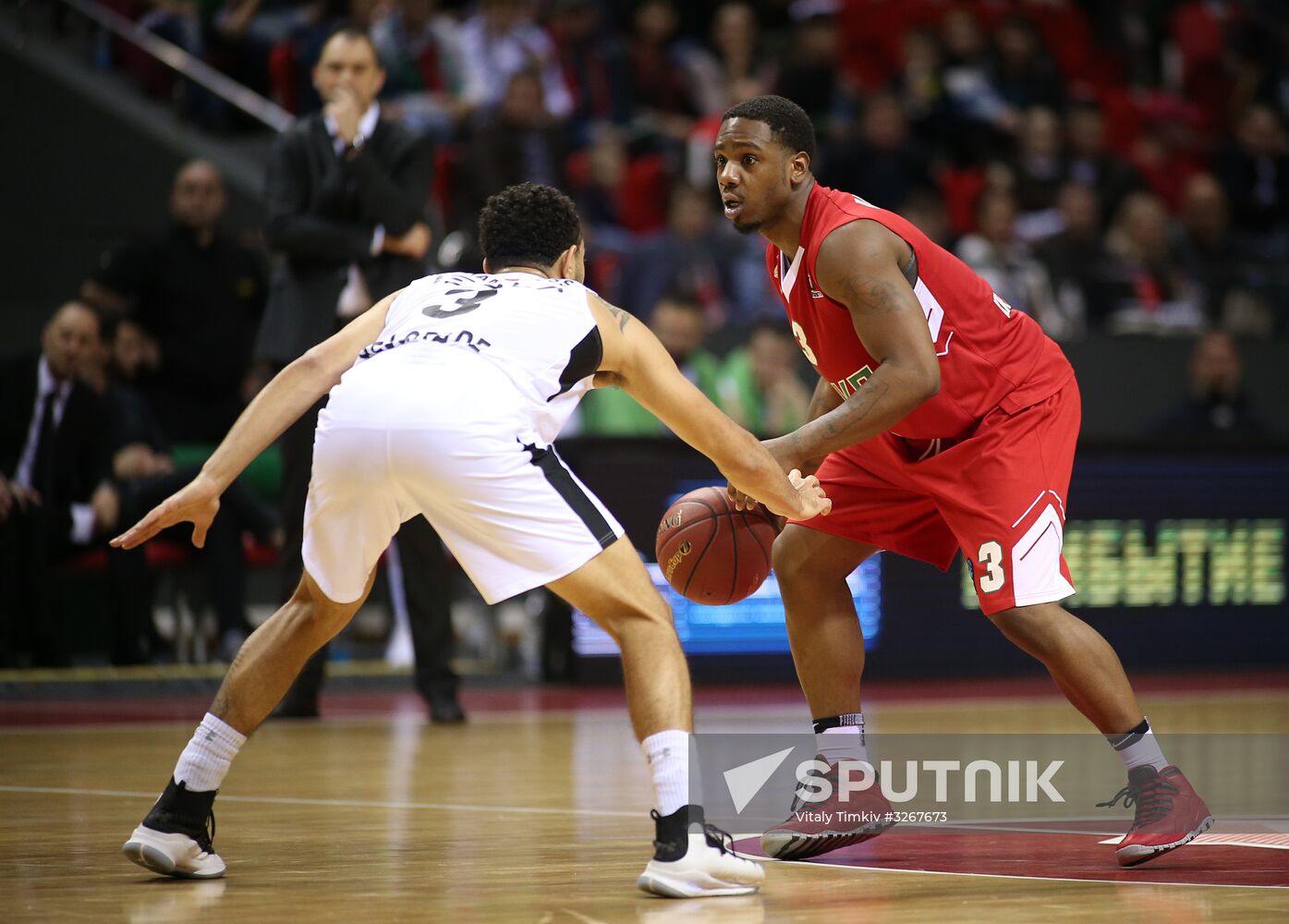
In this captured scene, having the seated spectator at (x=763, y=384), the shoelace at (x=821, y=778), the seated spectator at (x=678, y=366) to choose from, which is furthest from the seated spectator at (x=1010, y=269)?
the shoelace at (x=821, y=778)

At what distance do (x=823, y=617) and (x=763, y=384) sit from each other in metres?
6.07

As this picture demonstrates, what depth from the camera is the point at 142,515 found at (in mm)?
9898

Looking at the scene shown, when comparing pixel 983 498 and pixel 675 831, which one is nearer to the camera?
pixel 675 831

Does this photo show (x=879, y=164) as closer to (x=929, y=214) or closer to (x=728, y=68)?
(x=929, y=214)

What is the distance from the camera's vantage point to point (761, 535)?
502 cm

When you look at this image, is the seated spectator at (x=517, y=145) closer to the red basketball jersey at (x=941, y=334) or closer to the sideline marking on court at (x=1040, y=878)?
the red basketball jersey at (x=941, y=334)

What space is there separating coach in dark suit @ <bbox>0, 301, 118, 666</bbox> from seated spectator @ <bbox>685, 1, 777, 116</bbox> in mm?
5992

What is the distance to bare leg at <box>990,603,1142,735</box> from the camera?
4844 mm

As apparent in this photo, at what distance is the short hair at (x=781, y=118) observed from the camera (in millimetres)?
5004

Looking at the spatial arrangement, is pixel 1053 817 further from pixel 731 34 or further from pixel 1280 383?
pixel 731 34

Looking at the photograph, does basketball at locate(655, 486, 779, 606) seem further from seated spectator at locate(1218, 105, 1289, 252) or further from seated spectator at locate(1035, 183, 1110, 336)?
seated spectator at locate(1218, 105, 1289, 252)

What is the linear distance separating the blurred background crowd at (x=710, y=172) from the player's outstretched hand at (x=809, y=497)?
13.1 ft

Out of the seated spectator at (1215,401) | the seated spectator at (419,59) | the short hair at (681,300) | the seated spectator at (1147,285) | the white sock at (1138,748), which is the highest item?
the seated spectator at (419,59)

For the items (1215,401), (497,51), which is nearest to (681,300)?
(497,51)
